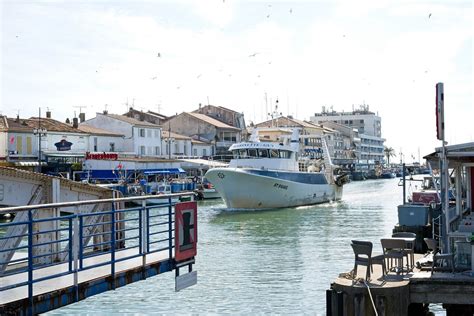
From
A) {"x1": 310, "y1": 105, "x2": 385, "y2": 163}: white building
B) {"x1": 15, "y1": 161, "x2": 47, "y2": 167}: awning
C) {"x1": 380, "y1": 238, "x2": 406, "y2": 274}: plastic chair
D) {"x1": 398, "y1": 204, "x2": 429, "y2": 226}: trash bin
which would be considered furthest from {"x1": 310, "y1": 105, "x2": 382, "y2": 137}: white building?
{"x1": 380, "y1": 238, "x2": 406, "y2": 274}: plastic chair

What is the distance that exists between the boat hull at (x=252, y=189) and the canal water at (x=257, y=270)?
7607mm

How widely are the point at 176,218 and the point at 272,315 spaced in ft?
25.8

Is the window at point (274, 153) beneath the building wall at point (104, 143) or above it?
beneath

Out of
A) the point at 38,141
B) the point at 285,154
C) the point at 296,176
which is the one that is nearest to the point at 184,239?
the point at 285,154

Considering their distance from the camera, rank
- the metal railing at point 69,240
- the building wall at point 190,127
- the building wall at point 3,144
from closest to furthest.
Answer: the metal railing at point 69,240, the building wall at point 3,144, the building wall at point 190,127

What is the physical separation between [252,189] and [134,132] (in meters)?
33.3

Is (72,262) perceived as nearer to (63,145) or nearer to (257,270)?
(257,270)

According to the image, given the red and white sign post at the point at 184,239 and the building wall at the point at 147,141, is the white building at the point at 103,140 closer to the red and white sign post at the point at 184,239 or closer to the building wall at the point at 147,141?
the building wall at the point at 147,141

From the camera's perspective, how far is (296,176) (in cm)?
6281

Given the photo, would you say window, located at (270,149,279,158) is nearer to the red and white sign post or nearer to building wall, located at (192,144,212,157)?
building wall, located at (192,144,212,157)

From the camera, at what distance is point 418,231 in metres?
23.3

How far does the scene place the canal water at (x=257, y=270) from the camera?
65.5 ft

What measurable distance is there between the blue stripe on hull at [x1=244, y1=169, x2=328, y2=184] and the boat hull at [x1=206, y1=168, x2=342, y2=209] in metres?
0.15

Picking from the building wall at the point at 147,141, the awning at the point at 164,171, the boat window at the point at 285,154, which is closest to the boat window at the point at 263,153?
the boat window at the point at 285,154
